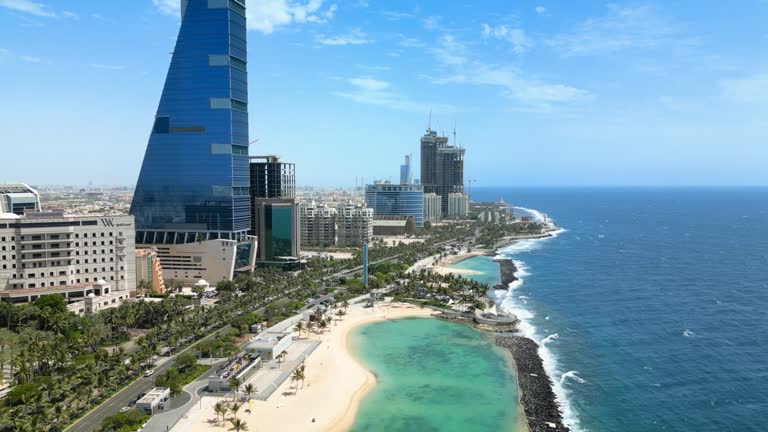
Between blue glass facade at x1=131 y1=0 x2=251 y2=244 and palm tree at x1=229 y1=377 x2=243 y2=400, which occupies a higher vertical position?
blue glass facade at x1=131 y1=0 x2=251 y2=244

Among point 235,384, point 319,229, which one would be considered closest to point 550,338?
point 235,384

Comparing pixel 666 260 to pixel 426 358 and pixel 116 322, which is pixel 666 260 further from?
pixel 116 322

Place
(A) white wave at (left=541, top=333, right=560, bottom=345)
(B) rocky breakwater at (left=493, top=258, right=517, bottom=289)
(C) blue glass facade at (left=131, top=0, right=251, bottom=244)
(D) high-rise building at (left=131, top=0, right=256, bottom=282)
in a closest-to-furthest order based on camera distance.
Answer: (A) white wave at (left=541, top=333, right=560, bottom=345) → (D) high-rise building at (left=131, top=0, right=256, bottom=282) → (C) blue glass facade at (left=131, top=0, right=251, bottom=244) → (B) rocky breakwater at (left=493, top=258, right=517, bottom=289)

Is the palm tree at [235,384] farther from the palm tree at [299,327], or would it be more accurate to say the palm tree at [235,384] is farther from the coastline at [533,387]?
the coastline at [533,387]

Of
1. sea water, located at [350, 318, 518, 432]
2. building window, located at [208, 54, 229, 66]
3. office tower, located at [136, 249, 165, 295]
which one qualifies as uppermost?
building window, located at [208, 54, 229, 66]

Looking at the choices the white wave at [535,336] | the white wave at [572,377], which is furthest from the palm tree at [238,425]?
the white wave at [572,377]

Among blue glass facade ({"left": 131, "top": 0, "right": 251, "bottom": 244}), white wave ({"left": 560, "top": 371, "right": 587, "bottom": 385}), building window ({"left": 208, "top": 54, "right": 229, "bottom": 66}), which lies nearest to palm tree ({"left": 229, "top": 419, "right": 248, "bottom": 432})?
white wave ({"left": 560, "top": 371, "right": 587, "bottom": 385})

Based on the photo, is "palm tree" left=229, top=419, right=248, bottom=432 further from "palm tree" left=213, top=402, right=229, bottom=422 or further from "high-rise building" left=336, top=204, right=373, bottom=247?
"high-rise building" left=336, top=204, right=373, bottom=247
